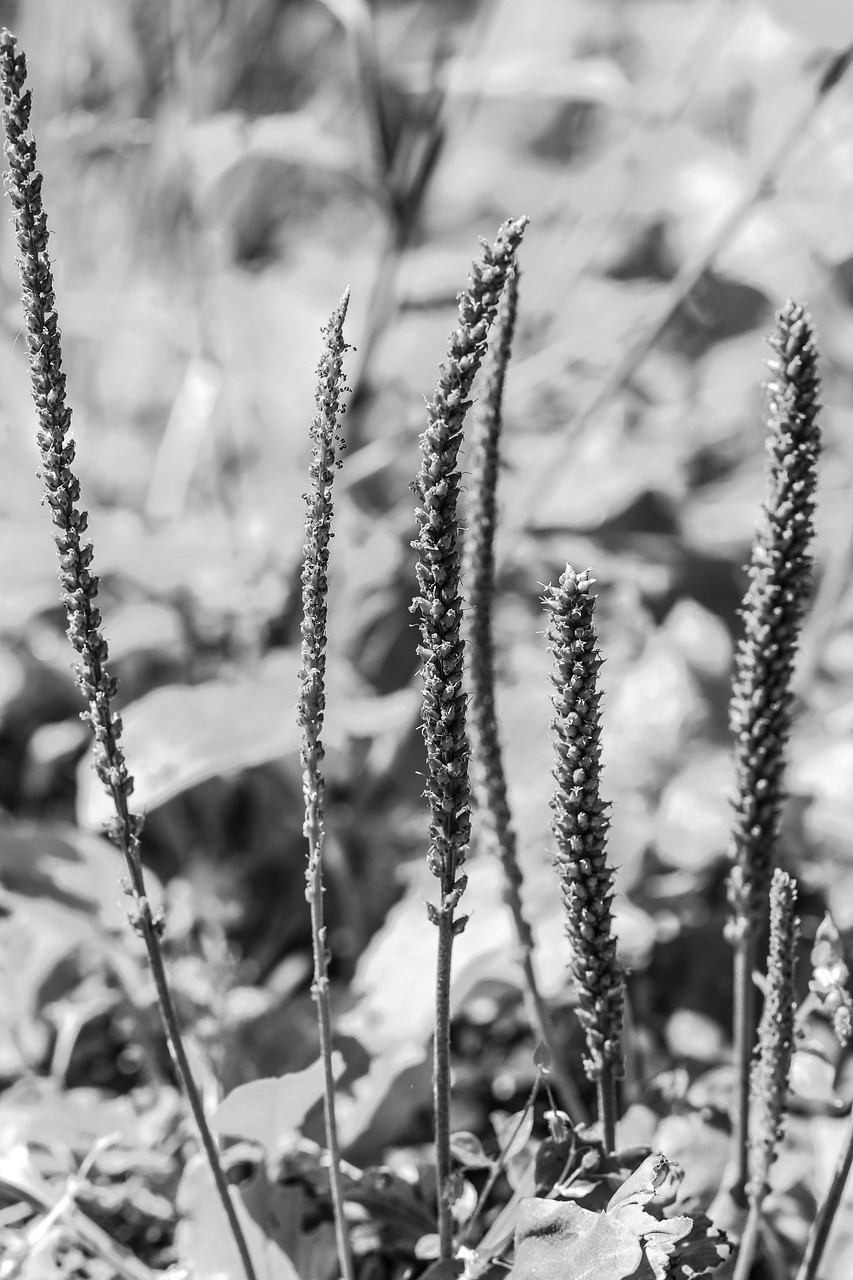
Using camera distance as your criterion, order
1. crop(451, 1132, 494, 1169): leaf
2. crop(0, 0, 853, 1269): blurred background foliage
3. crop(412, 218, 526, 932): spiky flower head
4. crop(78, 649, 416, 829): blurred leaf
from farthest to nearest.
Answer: crop(0, 0, 853, 1269): blurred background foliage
crop(78, 649, 416, 829): blurred leaf
crop(451, 1132, 494, 1169): leaf
crop(412, 218, 526, 932): spiky flower head

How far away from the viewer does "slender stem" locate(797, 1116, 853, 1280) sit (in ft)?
4.26

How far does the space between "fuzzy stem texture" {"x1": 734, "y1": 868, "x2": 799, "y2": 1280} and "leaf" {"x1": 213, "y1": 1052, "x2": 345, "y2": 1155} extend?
0.49 m

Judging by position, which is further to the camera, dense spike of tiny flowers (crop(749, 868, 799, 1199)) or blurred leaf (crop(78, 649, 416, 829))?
blurred leaf (crop(78, 649, 416, 829))

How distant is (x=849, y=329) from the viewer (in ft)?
13.0

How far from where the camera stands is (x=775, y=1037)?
1.27 m

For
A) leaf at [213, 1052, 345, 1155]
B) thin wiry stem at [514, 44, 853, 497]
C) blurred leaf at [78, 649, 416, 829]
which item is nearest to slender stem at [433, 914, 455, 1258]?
leaf at [213, 1052, 345, 1155]

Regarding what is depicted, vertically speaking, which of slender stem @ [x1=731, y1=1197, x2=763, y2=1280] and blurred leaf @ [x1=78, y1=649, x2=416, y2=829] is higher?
blurred leaf @ [x1=78, y1=649, x2=416, y2=829]

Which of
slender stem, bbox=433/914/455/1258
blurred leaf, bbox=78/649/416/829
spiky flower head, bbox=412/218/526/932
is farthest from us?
blurred leaf, bbox=78/649/416/829

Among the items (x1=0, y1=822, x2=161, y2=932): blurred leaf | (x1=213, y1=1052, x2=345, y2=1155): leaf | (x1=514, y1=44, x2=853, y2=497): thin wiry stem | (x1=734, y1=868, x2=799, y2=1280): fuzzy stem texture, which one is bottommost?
(x1=734, y1=868, x2=799, y2=1280): fuzzy stem texture

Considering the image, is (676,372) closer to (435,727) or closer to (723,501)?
(723,501)

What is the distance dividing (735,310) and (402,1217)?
3.40 metres

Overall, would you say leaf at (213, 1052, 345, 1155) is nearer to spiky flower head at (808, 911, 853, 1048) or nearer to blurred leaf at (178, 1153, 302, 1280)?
blurred leaf at (178, 1153, 302, 1280)

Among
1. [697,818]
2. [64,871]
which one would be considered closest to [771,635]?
[697,818]

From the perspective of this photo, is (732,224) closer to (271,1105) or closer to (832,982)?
(832,982)
